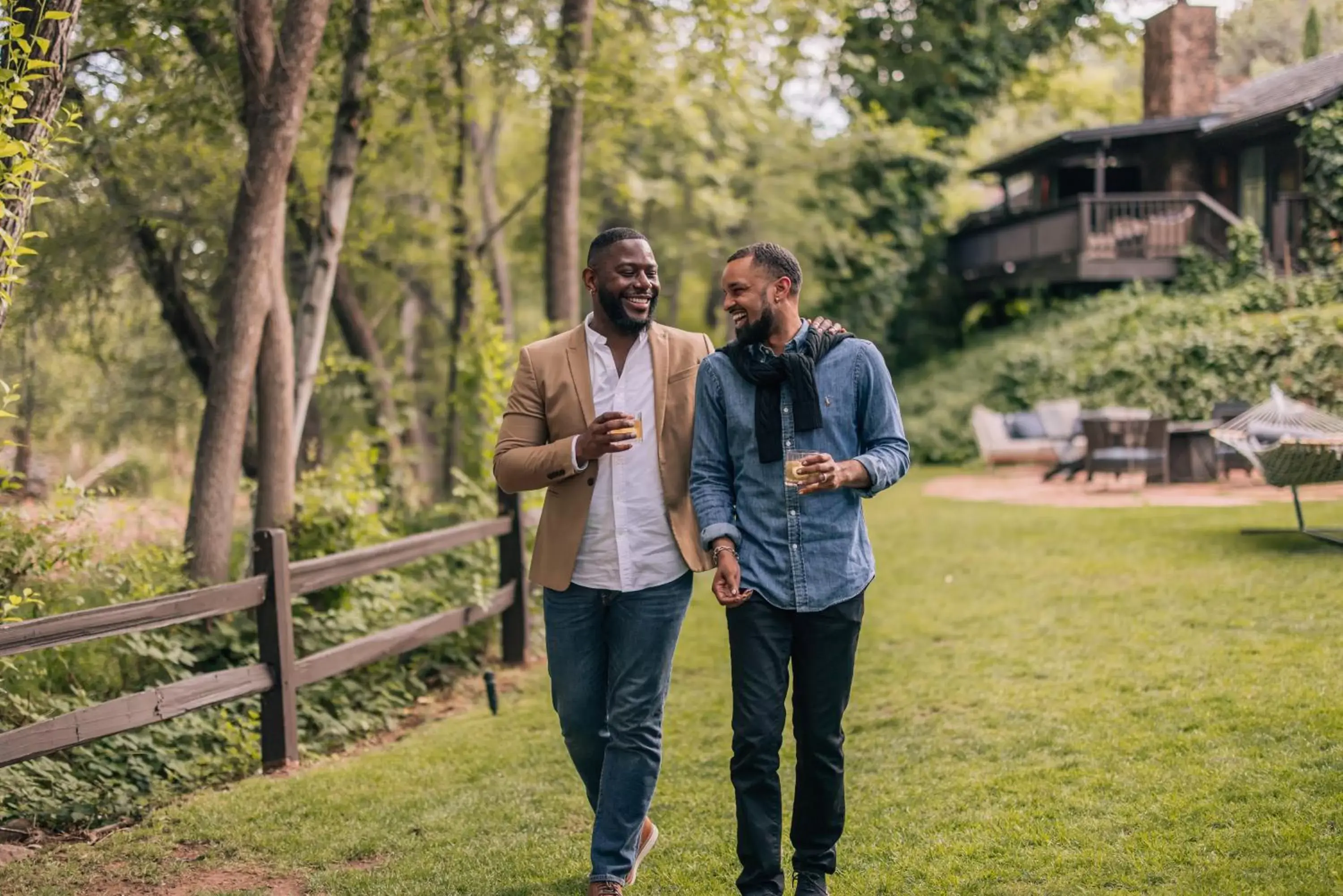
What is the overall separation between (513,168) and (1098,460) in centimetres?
1592

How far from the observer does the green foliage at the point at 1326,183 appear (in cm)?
2367

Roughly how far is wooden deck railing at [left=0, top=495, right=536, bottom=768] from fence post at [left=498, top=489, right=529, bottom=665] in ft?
0.10

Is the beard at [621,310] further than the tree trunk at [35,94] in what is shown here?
No

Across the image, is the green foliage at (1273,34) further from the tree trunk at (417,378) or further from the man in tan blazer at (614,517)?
the man in tan blazer at (614,517)

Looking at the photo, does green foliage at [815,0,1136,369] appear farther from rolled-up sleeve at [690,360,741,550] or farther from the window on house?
rolled-up sleeve at [690,360,741,550]

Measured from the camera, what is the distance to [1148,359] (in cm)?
2203

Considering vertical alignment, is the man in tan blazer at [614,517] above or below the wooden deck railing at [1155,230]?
below

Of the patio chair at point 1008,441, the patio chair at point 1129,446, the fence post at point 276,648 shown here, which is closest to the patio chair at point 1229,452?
the patio chair at point 1129,446

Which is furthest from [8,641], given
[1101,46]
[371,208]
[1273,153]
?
[1101,46]

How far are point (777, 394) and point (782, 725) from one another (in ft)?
3.45

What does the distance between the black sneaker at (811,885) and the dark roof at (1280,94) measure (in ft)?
78.4

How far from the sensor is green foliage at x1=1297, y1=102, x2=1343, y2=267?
2367 cm

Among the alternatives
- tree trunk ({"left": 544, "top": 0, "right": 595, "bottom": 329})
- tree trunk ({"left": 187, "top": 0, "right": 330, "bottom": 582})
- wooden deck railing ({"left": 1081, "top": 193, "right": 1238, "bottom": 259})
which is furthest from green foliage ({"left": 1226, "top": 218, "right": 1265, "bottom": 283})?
tree trunk ({"left": 187, "top": 0, "right": 330, "bottom": 582})

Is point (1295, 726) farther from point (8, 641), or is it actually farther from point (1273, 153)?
point (1273, 153)
